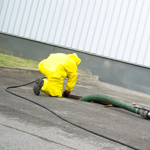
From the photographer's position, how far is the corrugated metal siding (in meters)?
14.3

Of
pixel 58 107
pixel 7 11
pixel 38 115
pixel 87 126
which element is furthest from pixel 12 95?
pixel 7 11

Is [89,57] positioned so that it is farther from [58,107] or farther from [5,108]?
[5,108]

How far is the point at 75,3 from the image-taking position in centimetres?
1477

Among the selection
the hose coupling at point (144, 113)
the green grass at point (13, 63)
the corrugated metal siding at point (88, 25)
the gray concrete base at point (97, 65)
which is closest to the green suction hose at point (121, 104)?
the hose coupling at point (144, 113)

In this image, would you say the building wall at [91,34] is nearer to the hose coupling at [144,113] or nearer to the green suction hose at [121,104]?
the green suction hose at [121,104]

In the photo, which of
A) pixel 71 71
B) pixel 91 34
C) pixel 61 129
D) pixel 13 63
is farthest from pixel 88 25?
pixel 61 129

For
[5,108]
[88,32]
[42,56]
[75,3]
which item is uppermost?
[75,3]

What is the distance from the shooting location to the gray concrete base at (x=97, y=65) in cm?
1429

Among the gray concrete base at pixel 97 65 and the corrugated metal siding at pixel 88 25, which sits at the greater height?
the corrugated metal siding at pixel 88 25

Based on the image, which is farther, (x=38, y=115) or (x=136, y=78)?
(x=136, y=78)

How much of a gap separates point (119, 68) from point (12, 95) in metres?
9.41

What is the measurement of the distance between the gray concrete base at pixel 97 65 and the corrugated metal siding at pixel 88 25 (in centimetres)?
27

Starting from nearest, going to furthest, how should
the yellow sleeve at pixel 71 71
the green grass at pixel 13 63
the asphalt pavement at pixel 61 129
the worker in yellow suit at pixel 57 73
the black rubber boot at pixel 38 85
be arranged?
the asphalt pavement at pixel 61 129, the black rubber boot at pixel 38 85, the worker in yellow suit at pixel 57 73, the yellow sleeve at pixel 71 71, the green grass at pixel 13 63

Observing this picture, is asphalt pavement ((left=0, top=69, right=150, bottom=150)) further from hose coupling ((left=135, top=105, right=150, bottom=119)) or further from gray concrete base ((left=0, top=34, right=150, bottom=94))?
A: gray concrete base ((left=0, top=34, right=150, bottom=94))
